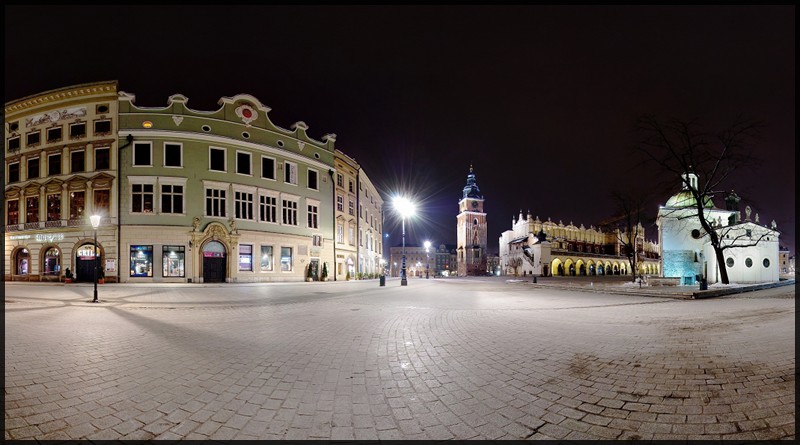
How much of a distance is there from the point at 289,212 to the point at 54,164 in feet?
65.4

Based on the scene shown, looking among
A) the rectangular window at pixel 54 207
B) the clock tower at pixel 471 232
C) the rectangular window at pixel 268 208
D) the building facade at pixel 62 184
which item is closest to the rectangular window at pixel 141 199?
the building facade at pixel 62 184

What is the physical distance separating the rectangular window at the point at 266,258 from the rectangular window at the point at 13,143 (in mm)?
24039

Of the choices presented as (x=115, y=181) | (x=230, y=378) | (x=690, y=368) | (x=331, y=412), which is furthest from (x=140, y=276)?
(x=690, y=368)

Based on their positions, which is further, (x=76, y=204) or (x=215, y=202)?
(x=215, y=202)

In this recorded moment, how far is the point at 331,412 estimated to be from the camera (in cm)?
413

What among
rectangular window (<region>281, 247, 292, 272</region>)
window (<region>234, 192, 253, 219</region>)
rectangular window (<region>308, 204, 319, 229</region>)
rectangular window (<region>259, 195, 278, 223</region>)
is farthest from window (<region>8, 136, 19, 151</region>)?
rectangular window (<region>308, 204, 319, 229</region>)

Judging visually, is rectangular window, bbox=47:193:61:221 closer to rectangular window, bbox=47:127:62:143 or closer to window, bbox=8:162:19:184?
rectangular window, bbox=47:127:62:143

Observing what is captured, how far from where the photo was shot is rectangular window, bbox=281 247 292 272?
113ft

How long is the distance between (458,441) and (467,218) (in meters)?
121

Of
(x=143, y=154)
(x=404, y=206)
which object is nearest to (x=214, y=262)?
(x=143, y=154)

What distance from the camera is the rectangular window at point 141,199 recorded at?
96.2 feet

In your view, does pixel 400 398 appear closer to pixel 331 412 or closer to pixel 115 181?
pixel 331 412

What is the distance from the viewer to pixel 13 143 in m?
33.0

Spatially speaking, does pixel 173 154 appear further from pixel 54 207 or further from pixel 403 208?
pixel 403 208
